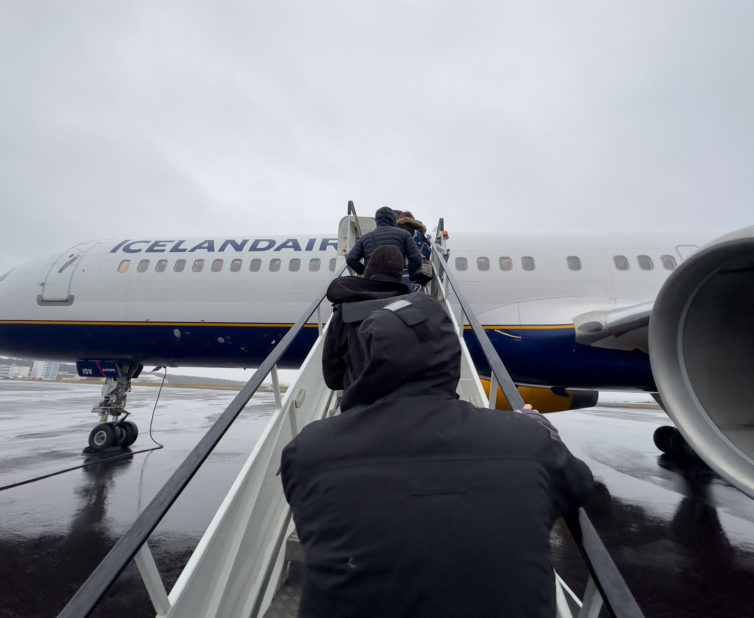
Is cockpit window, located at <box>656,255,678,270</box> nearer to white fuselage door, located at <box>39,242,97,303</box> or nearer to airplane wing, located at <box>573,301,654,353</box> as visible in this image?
airplane wing, located at <box>573,301,654,353</box>

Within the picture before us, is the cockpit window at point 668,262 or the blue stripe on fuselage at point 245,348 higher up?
the cockpit window at point 668,262

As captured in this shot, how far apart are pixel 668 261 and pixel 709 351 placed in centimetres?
467

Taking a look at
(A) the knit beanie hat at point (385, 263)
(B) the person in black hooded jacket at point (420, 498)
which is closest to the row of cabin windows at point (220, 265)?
(A) the knit beanie hat at point (385, 263)

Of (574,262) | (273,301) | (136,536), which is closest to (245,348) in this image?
(273,301)

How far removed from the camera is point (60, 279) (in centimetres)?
768

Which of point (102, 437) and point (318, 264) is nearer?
point (318, 264)

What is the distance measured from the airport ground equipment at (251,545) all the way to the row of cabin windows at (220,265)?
4.11 metres

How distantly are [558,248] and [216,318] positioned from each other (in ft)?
19.5

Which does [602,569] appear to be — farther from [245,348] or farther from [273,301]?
[245,348]

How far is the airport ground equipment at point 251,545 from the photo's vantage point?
1096mm

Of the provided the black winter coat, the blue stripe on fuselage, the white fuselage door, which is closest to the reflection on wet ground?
the blue stripe on fuselage

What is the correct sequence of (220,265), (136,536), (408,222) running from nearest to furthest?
(136,536), (408,222), (220,265)

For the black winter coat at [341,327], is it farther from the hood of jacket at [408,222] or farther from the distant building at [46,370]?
the distant building at [46,370]

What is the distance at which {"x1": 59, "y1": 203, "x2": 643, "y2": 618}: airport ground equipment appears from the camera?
110 centimetres
